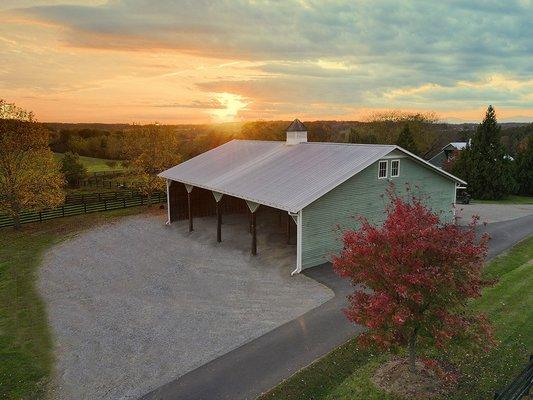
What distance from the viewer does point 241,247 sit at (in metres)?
23.6

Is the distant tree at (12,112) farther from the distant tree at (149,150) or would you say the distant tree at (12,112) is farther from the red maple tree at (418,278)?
the red maple tree at (418,278)

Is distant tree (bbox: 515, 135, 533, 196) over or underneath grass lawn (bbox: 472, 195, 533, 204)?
over

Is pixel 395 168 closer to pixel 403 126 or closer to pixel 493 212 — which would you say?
pixel 493 212

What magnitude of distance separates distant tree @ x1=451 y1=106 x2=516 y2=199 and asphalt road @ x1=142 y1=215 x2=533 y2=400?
3044cm

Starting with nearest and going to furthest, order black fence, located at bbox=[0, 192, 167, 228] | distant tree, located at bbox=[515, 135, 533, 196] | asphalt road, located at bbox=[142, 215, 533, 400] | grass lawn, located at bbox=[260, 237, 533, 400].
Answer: grass lawn, located at bbox=[260, 237, 533, 400] < asphalt road, located at bbox=[142, 215, 533, 400] < black fence, located at bbox=[0, 192, 167, 228] < distant tree, located at bbox=[515, 135, 533, 196]

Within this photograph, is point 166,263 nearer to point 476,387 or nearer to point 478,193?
point 476,387

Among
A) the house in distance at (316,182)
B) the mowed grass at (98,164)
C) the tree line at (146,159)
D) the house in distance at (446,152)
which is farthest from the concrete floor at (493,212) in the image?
the mowed grass at (98,164)

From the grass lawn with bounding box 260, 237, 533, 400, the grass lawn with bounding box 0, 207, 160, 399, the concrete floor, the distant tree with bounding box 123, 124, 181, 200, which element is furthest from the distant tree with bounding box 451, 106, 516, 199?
the grass lawn with bounding box 0, 207, 160, 399

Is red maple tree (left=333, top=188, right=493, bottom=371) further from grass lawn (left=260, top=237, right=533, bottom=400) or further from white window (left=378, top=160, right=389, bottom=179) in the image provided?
white window (left=378, top=160, right=389, bottom=179)

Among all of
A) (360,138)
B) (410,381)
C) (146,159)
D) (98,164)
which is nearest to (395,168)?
(410,381)

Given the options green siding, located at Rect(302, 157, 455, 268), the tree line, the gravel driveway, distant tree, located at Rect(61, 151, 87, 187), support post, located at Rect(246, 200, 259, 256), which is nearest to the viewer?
the gravel driveway

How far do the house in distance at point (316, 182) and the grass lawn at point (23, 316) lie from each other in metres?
9.45

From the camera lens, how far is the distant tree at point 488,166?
129ft

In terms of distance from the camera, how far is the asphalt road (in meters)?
10.6
